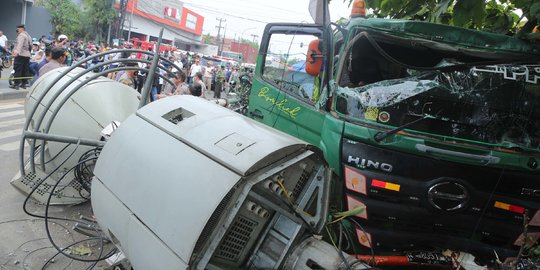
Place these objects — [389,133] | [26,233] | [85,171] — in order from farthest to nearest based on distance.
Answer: [85,171] → [26,233] → [389,133]

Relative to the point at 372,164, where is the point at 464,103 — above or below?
above

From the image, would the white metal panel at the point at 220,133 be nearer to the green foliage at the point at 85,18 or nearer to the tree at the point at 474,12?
the tree at the point at 474,12

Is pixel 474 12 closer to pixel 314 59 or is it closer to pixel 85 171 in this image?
pixel 314 59

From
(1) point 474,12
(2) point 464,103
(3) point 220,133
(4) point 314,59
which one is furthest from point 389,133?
(1) point 474,12

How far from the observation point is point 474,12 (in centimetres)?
327

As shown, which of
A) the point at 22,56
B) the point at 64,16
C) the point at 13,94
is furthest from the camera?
the point at 64,16

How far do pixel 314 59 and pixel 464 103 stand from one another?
51.8 inches

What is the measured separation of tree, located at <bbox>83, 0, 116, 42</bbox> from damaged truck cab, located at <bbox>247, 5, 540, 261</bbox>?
31873 millimetres

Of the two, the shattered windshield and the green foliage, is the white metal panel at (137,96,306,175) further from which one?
the green foliage

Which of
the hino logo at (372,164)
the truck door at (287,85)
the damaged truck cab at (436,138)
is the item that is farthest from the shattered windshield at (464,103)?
the truck door at (287,85)

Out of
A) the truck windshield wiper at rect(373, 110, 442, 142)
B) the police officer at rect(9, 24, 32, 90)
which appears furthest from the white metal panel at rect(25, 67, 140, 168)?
the police officer at rect(9, 24, 32, 90)

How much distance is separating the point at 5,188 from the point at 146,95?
2.43 m

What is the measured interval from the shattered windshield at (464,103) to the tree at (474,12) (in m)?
0.50

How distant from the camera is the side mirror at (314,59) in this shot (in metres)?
3.59
